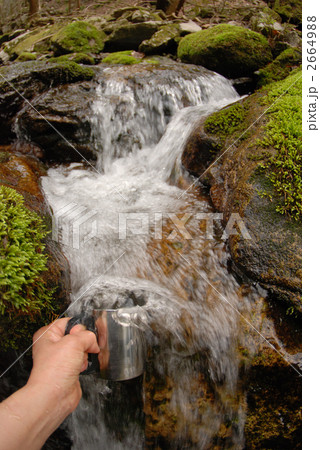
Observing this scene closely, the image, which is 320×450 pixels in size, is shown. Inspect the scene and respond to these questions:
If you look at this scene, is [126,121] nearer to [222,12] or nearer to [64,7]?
[222,12]

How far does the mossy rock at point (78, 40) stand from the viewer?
9.07m

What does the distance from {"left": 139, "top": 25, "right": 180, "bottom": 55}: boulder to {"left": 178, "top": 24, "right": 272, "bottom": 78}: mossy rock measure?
190 cm

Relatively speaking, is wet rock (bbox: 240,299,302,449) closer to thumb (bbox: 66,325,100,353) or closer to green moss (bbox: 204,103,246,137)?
thumb (bbox: 66,325,100,353)

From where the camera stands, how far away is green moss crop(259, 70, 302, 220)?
2.66m

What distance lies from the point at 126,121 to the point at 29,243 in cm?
398

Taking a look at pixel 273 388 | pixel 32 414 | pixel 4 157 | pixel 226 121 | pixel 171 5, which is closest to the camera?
pixel 32 414

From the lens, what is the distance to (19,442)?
4.41 ft

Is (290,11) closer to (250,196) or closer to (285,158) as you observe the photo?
(285,158)

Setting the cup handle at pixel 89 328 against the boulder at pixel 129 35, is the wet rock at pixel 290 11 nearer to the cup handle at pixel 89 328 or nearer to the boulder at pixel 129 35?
the boulder at pixel 129 35

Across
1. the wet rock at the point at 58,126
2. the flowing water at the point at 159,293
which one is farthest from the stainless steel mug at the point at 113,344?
the wet rock at the point at 58,126

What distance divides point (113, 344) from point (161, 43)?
394 inches

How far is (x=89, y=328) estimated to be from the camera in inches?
79.3

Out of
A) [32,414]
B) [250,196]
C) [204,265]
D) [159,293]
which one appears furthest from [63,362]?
[250,196]

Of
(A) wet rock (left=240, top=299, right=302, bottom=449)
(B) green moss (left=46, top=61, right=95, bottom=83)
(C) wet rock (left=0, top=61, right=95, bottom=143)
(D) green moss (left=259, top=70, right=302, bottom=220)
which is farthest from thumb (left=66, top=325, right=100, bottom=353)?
(B) green moss (left=46, top=61, right=95, bottom=83)
